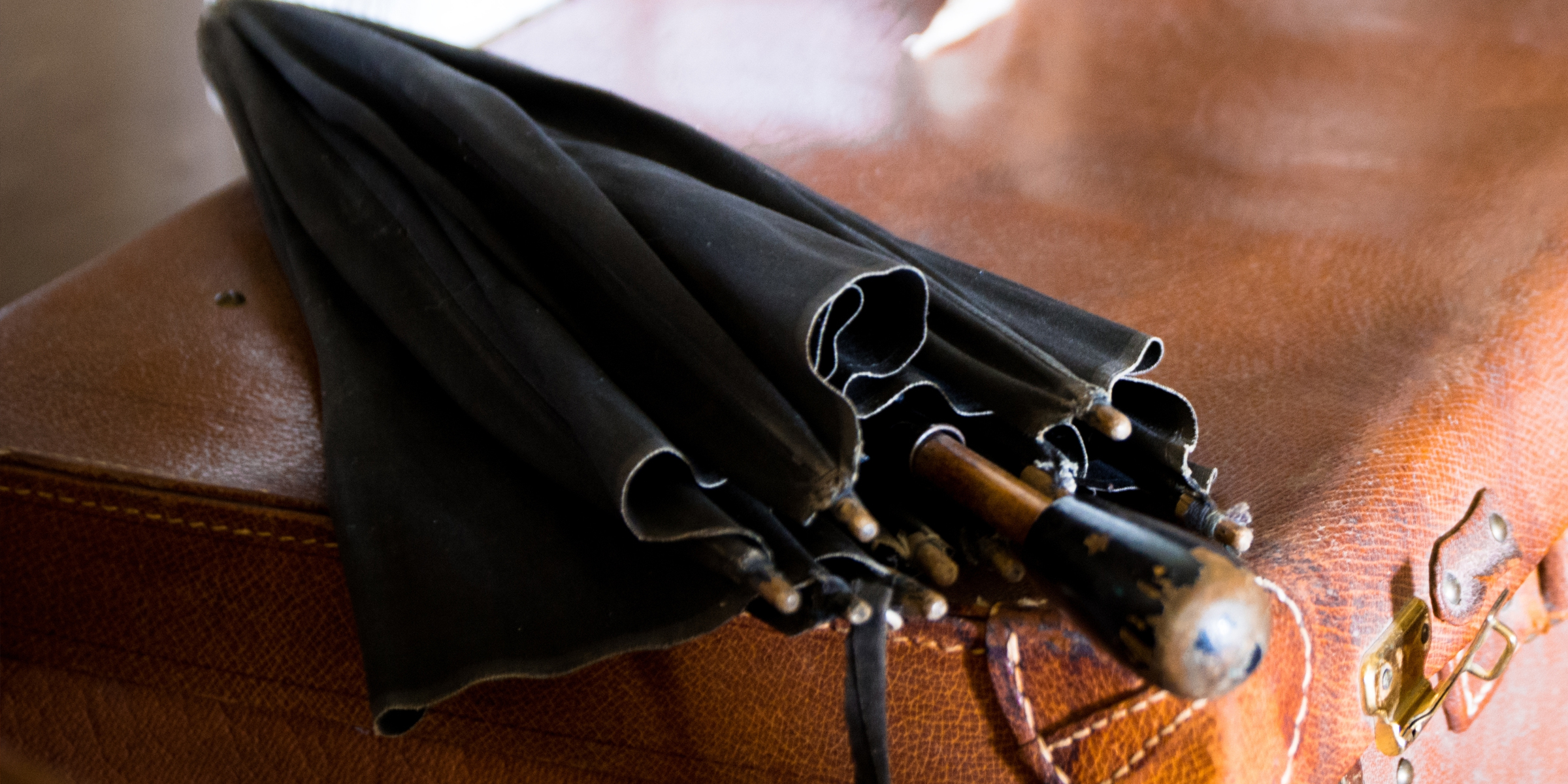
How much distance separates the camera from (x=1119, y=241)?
2.44ft

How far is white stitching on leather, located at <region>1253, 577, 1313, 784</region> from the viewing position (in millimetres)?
445

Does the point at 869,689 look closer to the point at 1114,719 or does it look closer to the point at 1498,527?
the point at 1114,719

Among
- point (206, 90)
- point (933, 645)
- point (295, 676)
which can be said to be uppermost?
point (933, 645)

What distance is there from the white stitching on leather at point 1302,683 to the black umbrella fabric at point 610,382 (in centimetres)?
7

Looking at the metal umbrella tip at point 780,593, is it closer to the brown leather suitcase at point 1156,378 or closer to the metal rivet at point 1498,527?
the brown leather suitcase at point 1156,378

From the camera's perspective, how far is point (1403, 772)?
605mm

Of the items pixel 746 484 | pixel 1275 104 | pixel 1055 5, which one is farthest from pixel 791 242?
pixel 1055 5

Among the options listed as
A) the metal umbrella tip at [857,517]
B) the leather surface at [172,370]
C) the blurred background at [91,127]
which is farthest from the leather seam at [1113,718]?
the blurred background at [91,127]

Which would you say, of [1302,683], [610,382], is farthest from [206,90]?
[1302,683]

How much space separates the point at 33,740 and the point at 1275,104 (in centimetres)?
97

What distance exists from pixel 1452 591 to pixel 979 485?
284 mm

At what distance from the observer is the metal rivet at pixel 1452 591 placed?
53 centimetres

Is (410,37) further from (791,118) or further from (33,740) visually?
(33,740)

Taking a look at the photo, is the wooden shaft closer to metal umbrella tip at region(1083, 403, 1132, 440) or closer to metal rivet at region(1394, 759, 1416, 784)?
metal umbrella tip at region(1083, 403, 1132, 440)
